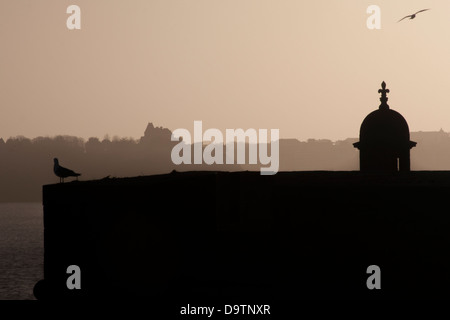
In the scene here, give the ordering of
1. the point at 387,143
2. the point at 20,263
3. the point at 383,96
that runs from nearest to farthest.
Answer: the point at 387,143
the point at 383,96
the point at 20,263

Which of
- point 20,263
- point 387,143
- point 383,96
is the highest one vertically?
point 383,96

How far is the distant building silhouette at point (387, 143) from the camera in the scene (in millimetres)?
36219

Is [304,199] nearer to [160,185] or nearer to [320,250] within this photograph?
[320,250]

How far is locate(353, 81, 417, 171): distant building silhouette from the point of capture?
36.2 m

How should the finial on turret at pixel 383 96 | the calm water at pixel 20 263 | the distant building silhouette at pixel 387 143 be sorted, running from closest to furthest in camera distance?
the distant building silhouette at pixel 387 143 → the finial on turret at pixel 383 96 → the calm water at pixel 20 263

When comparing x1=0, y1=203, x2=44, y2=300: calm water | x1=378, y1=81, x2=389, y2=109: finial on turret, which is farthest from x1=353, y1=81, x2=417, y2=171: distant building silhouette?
x1=0, y1=203, x2=44, y2=300: calm water

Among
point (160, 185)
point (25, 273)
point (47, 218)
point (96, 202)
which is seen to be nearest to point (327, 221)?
point (160, 185)

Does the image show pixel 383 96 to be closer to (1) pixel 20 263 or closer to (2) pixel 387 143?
(2) pixel 387 143

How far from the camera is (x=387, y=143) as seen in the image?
3628cm

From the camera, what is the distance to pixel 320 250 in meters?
29.7

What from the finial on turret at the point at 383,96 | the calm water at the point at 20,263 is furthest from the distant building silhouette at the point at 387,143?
the calm water at the point at 20,263

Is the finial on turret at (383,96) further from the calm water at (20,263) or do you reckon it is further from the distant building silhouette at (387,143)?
the calm water at (20,263)

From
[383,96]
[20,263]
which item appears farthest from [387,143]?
[20,263]
